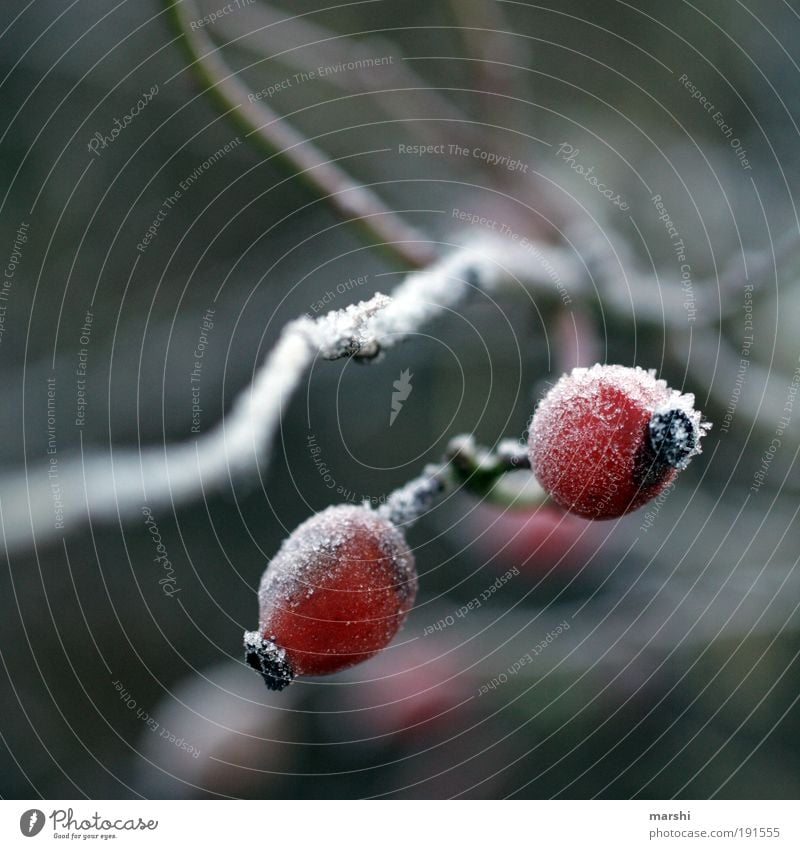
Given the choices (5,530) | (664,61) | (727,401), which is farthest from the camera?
(664,61)

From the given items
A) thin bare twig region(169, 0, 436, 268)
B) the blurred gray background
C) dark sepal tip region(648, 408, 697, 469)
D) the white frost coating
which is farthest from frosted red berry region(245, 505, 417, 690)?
the blurred gray background

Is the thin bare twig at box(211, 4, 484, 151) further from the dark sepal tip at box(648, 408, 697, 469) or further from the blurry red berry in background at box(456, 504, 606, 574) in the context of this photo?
the dark sepal tip at box(648, 408, 697, 469)

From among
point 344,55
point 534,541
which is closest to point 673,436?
point 534,541

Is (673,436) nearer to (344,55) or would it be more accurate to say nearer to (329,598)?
(329,598)

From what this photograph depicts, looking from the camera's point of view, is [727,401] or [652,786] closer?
[727,401]

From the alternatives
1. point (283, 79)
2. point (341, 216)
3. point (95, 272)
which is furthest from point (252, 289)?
point (341, 216)

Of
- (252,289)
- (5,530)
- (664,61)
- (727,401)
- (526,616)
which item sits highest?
(664,61)

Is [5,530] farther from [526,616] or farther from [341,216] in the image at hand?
[526,616]

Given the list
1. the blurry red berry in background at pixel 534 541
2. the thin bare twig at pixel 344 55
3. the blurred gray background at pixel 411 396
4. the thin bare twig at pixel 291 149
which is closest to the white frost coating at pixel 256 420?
the thin bare twig at pixel 291 149
